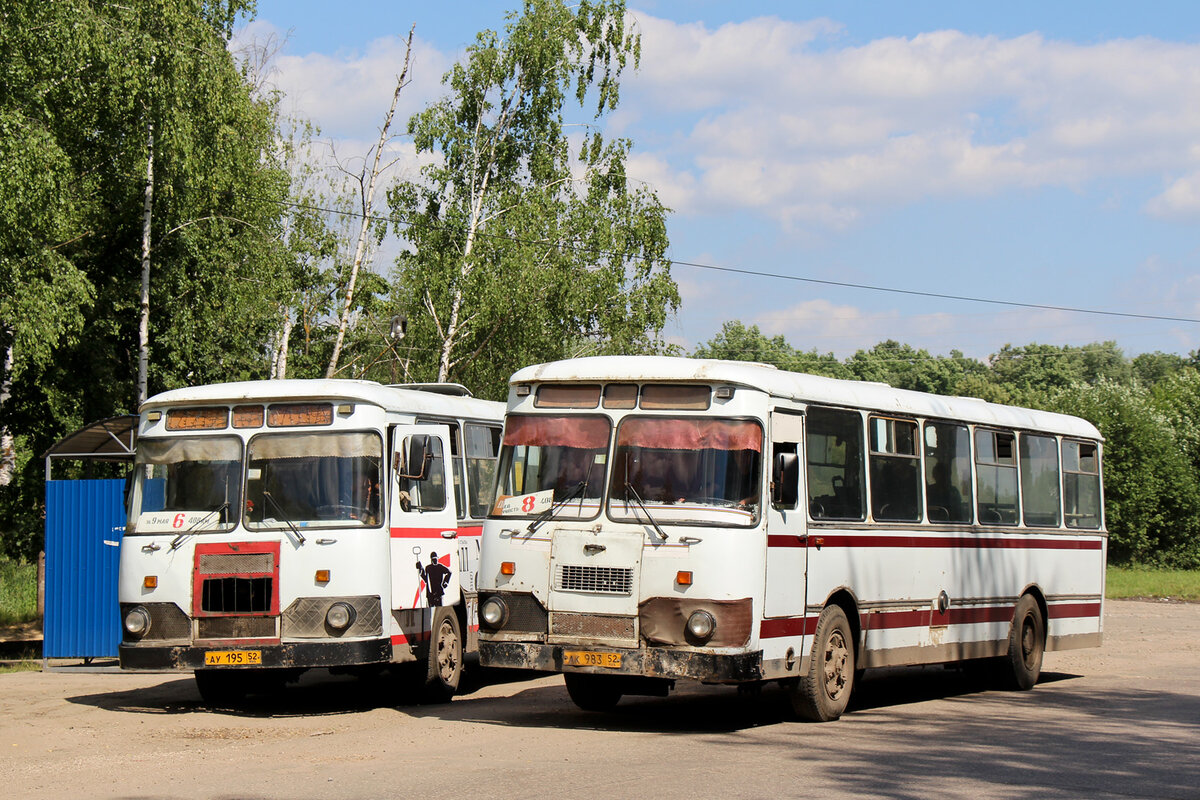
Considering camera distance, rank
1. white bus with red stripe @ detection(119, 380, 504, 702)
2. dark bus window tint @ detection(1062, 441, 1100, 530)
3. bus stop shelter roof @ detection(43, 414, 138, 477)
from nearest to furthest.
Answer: white bus with red stripe @ detection(119, 380, 504, 702) → bus stop shelter roof @ detection(43, 414, 138, 477) → dark bus window tint @ detection(1062, 441, 1100, 530)

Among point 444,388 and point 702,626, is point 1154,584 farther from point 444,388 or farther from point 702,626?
point 702,626

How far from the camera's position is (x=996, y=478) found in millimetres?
16391

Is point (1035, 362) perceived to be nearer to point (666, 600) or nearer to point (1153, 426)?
point (1153, 426)

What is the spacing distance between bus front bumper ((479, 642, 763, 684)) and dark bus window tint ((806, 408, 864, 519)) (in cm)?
180

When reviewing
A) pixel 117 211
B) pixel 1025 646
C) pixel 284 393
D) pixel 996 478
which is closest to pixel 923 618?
pixel 996 478

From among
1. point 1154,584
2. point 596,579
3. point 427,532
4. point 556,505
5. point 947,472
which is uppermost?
point 947,472

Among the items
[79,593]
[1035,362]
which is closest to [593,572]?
[79,593]

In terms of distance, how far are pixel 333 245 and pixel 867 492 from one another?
3003cm

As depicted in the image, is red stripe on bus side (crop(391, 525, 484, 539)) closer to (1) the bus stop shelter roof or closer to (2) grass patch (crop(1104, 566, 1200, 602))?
(1) the bus stop shelter roof

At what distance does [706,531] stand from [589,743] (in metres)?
1.94

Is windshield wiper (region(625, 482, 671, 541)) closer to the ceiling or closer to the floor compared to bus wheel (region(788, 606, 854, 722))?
closer to the ceiling

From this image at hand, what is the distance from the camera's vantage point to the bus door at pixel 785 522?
39.0ft

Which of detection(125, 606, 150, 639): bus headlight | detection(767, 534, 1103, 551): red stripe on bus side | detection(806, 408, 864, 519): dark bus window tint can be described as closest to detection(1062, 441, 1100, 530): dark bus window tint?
detection(767, 534, 1103, 551): red stripe on bus side

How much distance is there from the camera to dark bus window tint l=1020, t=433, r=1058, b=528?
56.2ft
